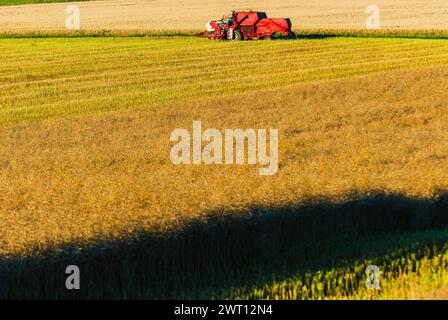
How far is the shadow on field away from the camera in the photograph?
8.97m

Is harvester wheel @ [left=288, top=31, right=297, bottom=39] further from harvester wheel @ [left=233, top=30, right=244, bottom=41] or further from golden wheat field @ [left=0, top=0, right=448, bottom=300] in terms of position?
golden wheat field @ [left=0, top=0, right=448, bottom=300]

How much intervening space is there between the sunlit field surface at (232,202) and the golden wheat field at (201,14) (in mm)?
25237

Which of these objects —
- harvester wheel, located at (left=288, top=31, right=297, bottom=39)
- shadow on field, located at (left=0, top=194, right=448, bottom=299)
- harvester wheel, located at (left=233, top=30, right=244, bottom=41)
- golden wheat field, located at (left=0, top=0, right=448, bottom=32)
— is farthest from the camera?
golden wheat field, located at (left=0, top=0, right=448, bottom=32)

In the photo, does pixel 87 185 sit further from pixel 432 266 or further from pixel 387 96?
pixel 387 96

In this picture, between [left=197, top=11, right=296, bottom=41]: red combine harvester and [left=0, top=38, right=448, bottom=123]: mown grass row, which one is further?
[left=197, top=11, right=296, bottom=41]: red combine harvester

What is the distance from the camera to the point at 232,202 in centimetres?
1059

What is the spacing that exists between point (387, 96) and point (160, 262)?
1343 centimetres

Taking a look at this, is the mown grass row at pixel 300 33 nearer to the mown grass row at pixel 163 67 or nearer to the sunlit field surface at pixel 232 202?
the mown grass row at pixel 163 67

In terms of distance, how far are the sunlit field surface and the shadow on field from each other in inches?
0.6

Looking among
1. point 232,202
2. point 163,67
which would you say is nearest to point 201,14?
point 163,67

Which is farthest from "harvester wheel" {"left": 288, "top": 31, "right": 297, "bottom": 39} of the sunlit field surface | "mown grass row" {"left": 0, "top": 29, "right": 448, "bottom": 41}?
the sunlit field surface

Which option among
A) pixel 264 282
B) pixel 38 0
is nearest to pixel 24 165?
pixel 264 282

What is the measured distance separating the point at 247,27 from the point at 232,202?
102 feet

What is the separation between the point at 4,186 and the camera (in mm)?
12227
